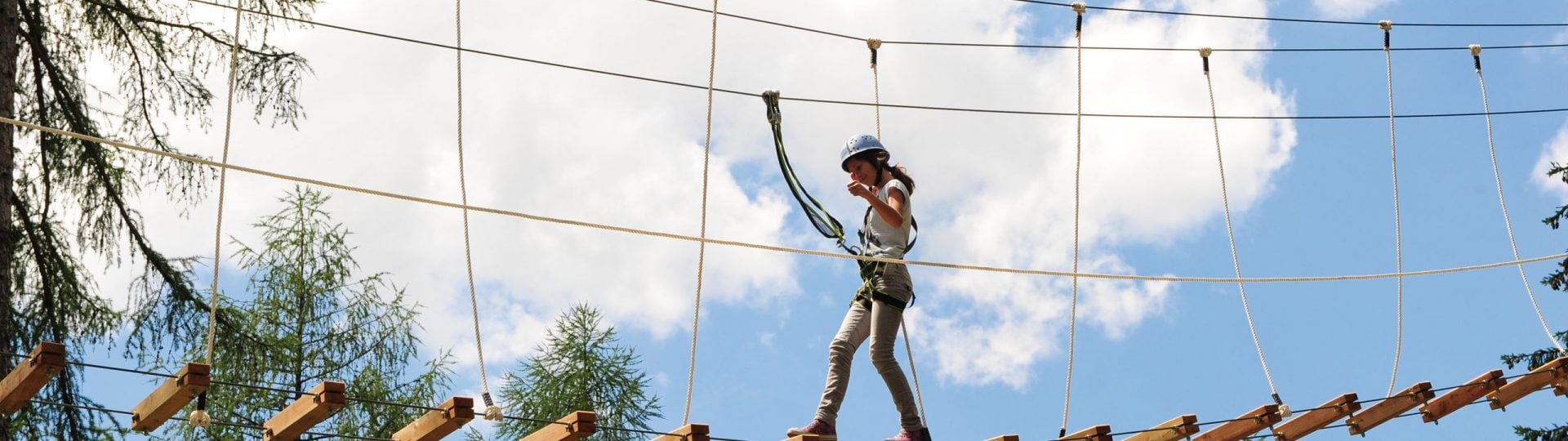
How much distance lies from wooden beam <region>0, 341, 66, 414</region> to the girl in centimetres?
195

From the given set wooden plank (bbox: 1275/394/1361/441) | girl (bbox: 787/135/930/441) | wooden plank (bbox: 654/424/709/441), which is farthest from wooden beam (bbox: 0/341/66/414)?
wooden plank (bbox: 1275/394/1361/441)

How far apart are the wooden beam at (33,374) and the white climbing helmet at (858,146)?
2.15 metres

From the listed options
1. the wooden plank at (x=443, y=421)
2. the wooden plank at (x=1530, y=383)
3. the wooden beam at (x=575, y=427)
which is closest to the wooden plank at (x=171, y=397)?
the wooden plank at (x=443, y=421)

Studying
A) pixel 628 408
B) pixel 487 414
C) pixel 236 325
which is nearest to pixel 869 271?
pixel 487 414

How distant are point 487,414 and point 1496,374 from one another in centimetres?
435

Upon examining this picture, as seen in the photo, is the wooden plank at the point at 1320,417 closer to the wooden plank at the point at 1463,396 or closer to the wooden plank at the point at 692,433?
the wooden plank at the point at 1463,396

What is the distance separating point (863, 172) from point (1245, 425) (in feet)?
6.48

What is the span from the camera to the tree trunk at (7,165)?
6207mm

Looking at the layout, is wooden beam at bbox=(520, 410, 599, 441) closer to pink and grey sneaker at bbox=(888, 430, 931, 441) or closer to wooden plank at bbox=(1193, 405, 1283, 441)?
pink and grey sneaker at bbox=(888, 430, 931, 441)

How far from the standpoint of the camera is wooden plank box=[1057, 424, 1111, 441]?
4.96 meters

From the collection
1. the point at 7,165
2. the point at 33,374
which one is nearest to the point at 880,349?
the point at 33,374

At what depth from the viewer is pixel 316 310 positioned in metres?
9.76

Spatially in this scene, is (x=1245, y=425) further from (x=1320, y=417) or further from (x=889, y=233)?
(x=889, y=233)

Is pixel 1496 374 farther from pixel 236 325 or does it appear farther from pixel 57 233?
pixel 57 233
